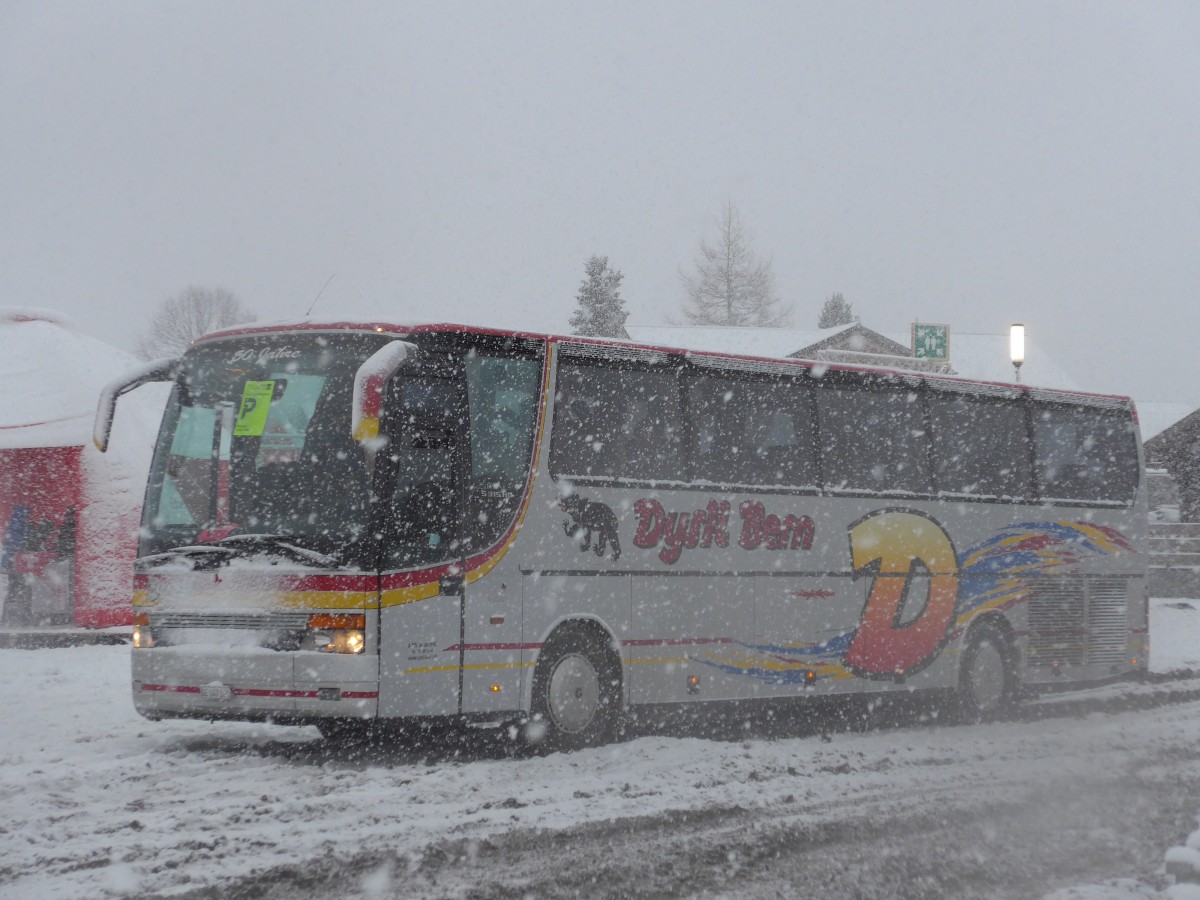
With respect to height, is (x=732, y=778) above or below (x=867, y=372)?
below

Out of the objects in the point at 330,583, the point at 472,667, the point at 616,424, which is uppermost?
the point at 616,424

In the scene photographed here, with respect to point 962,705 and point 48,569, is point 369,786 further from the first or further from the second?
point 48,569

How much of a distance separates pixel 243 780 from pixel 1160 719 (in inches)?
373

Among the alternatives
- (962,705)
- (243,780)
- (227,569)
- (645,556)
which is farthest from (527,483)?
(962,705)

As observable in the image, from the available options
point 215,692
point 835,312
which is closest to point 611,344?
point 215,692

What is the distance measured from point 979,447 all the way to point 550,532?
19.9ft

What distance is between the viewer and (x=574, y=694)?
10852mm

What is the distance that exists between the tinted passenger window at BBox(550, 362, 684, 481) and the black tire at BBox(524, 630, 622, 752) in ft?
4.50

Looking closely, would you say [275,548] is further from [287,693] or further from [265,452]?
[287,693]

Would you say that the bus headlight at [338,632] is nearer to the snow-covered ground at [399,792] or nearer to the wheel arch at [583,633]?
the snow-covered ground at [399,792]

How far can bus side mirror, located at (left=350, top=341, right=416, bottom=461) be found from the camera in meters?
9.00

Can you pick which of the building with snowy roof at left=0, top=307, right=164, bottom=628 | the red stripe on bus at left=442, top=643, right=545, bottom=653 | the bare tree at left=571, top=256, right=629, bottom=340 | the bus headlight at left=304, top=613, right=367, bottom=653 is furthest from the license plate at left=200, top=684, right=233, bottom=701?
the bare tree at left=571, top=256, right=629, bottom=340

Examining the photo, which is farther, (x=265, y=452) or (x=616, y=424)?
(x=616, y=424)

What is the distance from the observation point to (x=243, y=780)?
346 inches
